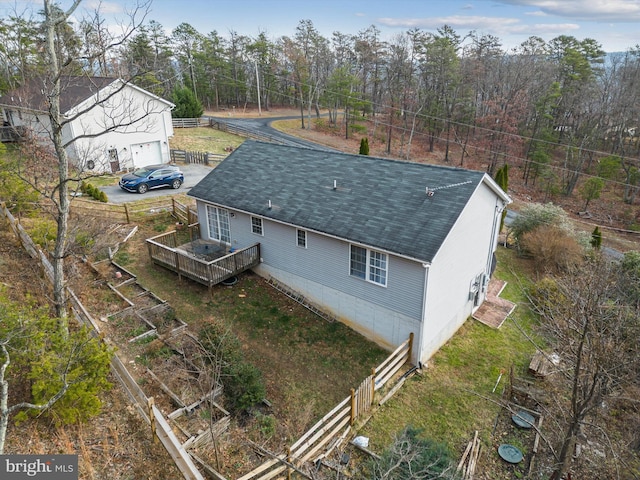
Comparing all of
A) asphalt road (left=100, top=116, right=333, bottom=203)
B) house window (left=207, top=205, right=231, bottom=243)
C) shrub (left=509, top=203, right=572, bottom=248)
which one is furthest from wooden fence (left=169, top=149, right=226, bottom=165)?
shrub (left=509, top=203, right=572, bottom=248)

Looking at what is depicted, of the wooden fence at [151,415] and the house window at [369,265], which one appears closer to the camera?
the wooden fence at [151,415]

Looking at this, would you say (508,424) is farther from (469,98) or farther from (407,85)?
(407,85)

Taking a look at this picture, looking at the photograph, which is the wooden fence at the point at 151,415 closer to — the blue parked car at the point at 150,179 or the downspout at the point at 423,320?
the downspout at the point at 423,320

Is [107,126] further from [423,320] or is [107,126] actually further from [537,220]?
[537,220]

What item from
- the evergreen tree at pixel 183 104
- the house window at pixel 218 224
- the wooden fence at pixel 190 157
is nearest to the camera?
the house window at pixel 218 224

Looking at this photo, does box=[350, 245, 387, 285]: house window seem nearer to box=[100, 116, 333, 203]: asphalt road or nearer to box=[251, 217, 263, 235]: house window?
box=[251, 217, 263, 235]: house window

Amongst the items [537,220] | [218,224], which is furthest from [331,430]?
[537,220]

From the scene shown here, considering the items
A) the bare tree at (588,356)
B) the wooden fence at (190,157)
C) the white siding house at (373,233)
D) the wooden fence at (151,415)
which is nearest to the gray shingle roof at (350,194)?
Answer: the white siding house at (373,233)
